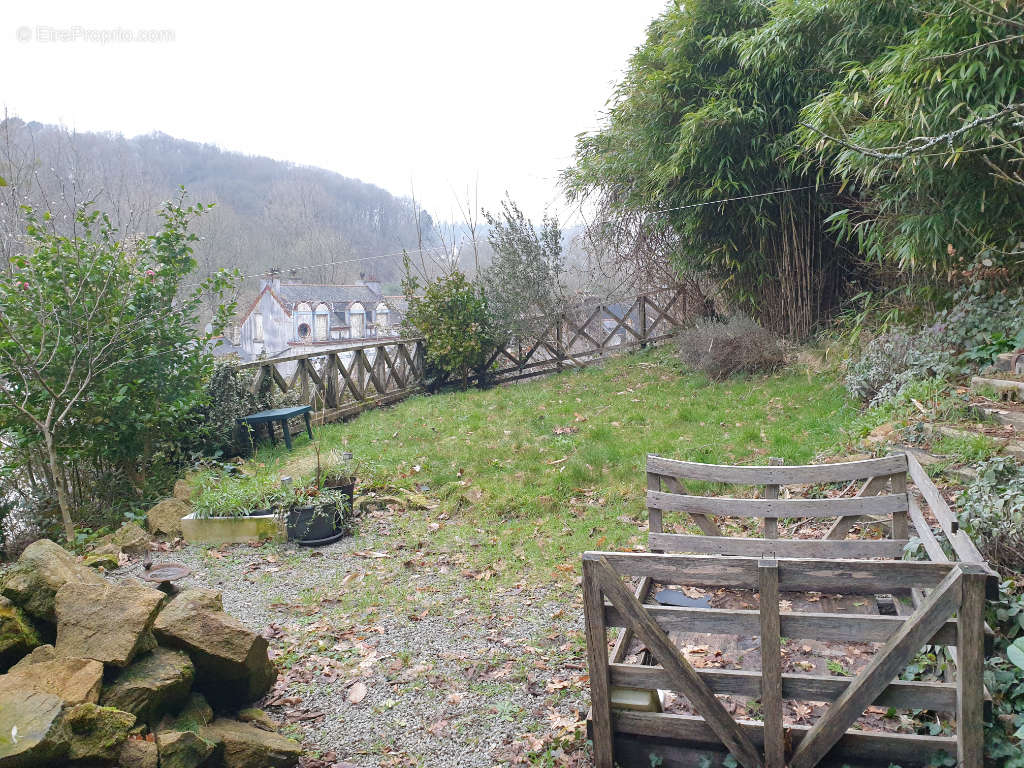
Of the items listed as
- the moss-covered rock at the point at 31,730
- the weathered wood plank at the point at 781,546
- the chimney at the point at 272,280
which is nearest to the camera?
the moss-covered rock at the point at 31,730

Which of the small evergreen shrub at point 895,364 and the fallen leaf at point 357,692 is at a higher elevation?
the small evergreen shrub at point 895,364

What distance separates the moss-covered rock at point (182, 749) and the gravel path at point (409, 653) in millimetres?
502

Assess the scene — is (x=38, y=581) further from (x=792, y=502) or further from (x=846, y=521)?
(x=846, y=521)

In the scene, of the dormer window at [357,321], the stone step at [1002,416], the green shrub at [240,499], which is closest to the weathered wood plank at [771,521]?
the stone step at [1002,416]

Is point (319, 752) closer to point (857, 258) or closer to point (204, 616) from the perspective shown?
point (204, 616)

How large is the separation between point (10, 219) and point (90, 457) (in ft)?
11.1

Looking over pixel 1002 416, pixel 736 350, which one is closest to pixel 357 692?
pixel 1002 416

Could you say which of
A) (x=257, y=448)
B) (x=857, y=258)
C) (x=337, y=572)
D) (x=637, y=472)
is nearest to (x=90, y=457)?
(x=257, y=448)

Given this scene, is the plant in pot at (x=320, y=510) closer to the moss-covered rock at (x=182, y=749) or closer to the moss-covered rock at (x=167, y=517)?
the moss-covered rock at (x=167, y=517)

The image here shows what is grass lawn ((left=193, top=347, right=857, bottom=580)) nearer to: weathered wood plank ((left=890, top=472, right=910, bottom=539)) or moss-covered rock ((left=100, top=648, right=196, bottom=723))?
weathered wood plank ((left=890, top=472, right=910, bottom=539))

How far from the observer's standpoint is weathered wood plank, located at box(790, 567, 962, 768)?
1.82m

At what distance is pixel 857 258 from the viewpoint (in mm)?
8852

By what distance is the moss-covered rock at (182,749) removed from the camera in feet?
6.64

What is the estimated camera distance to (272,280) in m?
9.80
